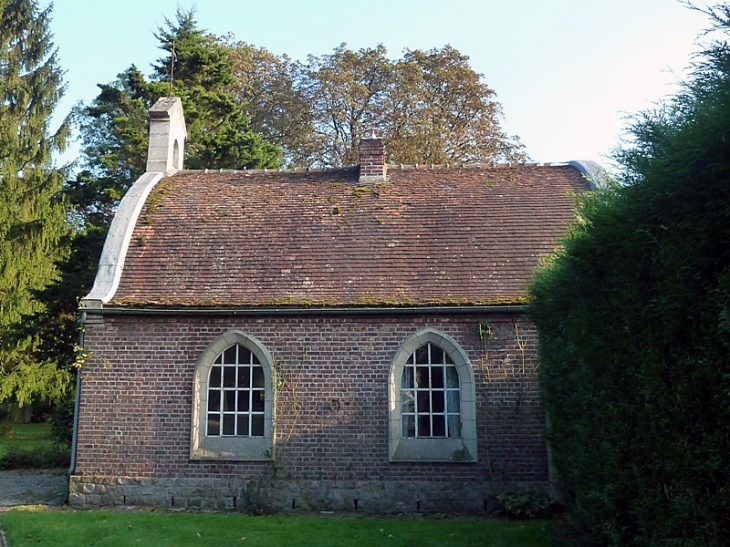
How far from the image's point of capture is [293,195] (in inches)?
617

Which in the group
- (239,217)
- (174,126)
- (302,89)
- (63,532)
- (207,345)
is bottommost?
(63,532)

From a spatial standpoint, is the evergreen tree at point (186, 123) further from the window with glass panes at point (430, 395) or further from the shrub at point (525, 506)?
the shrub at point (525, 506)

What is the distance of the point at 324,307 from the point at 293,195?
13.4ft

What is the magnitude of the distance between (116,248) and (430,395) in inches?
268

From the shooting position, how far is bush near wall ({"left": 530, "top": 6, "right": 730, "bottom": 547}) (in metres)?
4.15

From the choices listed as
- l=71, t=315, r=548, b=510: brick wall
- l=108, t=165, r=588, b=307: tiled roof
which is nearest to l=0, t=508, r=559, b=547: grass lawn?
l=71, t=315, r=548, b=510: brick wall

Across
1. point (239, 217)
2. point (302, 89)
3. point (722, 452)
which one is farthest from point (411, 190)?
point (302, 89)

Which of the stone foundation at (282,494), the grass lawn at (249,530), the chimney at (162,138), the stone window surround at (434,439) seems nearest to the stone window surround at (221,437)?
the stone foundation at (282,494)

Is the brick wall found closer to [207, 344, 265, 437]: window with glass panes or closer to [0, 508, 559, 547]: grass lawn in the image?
[207, 344, 265, 437]: window with glass panes

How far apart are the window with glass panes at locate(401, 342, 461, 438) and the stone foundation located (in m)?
0.97

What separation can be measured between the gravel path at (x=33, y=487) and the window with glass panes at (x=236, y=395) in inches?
126

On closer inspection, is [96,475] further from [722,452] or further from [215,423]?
[722,452]

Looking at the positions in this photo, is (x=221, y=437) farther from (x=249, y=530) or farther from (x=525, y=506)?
(x=525, y=506)

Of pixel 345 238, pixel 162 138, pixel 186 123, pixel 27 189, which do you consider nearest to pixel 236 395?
pixel 345 238
